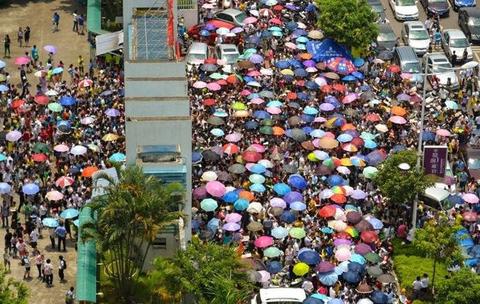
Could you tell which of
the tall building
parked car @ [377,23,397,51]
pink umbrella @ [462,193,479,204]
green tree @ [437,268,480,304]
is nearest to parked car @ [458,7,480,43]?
parked car @ [377,23,397,51]

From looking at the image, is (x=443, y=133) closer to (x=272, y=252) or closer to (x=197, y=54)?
(x=272, y=252)

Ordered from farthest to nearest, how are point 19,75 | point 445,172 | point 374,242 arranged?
point 19,75 < point 445,172 < point 374,242

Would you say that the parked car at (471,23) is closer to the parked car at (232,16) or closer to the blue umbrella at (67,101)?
the parked car at (232,16)

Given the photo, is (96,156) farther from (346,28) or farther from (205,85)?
(346,28)

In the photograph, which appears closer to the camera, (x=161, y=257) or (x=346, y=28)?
(x=161, y=257)

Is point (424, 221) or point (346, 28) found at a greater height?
point (346, 28)

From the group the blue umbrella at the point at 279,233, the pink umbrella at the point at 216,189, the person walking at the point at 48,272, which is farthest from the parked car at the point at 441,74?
the person walking at the point at 48,272

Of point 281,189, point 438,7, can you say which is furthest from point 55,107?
point 438,7

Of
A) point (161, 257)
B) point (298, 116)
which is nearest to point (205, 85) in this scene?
point (298, 116)
